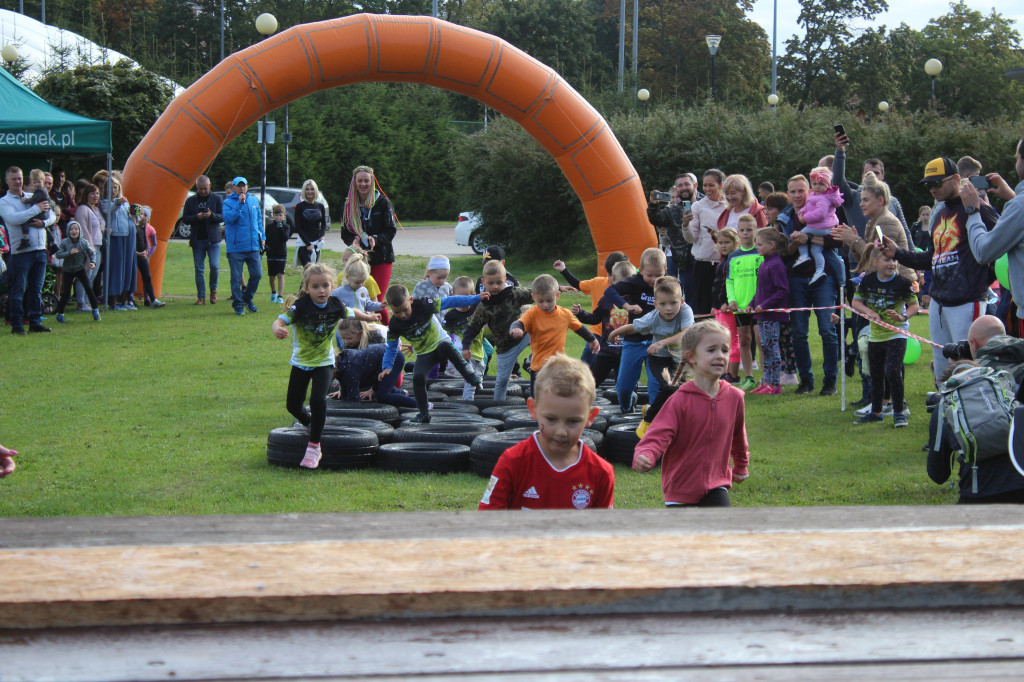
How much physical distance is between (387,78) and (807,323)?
9.01 m

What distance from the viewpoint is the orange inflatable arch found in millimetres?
15984

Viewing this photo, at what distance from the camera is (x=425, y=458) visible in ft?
24.5

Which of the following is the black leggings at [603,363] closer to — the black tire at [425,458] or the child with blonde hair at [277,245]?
the black tire at [425,458]

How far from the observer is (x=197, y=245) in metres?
17.4

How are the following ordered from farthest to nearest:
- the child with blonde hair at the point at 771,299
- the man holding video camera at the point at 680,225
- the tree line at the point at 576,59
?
the tree line at the point at 576,59, the man holding video camera at the point at 680,225, the child with blonde hair at the point at 771,299

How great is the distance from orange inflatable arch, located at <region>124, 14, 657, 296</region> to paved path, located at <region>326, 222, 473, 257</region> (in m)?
12.9

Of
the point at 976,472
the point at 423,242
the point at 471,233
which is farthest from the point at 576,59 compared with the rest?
the point at 976,472

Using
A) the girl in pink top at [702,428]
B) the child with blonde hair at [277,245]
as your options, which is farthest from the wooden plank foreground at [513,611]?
the child with blonde hair at [277,245]

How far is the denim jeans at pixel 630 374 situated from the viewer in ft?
29.0

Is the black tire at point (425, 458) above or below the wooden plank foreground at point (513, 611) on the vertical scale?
below

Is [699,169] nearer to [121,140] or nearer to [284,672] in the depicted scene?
[121,140]

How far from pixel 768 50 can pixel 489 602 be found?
6271 cm

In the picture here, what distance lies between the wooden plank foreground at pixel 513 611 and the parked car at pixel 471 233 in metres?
26.5

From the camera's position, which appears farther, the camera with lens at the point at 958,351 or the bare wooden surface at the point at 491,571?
the camera with lens at the point at 958,351
